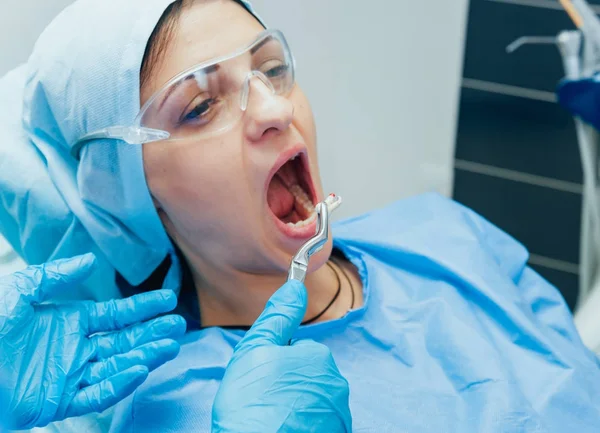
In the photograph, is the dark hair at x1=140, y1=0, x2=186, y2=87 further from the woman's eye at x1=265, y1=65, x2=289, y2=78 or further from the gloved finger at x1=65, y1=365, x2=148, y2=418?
the gloved finger at x1=65, y1=365, x2=148, y2=418

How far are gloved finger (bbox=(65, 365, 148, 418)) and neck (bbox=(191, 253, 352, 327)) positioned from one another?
0.27 metres

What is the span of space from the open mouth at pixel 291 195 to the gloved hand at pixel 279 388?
410 millimetres

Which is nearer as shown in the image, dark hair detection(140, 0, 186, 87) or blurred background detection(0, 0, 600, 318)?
dark hair detection(140, 0, 186, 87)

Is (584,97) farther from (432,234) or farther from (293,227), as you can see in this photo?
(293,227)

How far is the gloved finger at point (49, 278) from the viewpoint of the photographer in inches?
47.1

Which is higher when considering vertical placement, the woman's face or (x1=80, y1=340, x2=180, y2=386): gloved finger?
the woman's face

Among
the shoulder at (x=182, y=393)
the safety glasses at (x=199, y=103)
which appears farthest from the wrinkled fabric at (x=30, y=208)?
the shoulder at (x=182, y=393)

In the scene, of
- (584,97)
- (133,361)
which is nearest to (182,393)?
(133,361)

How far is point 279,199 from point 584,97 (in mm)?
834

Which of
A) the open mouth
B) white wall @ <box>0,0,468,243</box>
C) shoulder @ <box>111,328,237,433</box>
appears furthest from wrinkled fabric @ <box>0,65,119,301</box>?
white wall @ <box>0,0,468,243</box>

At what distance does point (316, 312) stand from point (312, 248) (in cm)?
27

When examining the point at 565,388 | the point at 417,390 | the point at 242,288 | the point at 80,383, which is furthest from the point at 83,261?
the point at 565,388

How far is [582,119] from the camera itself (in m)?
1.80

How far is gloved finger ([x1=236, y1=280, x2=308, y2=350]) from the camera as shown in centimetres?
105
